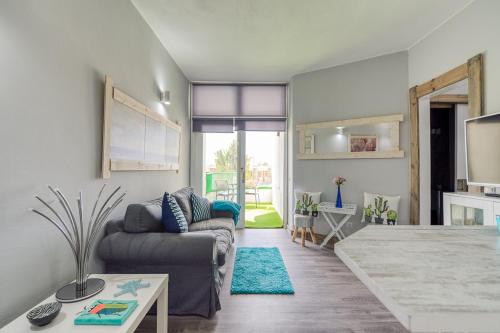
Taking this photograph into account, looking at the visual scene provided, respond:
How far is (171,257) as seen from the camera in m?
1.94

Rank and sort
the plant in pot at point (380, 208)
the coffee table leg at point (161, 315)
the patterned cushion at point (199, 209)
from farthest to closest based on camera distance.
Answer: the plant in pot at point (380, 208) < the patterned cushion at point (199, 209) < the coffee table leg at point (161, 315)

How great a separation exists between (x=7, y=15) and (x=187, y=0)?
157 cm

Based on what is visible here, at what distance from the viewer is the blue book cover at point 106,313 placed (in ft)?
3.72

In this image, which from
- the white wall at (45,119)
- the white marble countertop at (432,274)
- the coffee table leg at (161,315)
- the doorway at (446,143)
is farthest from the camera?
the doorway at (446,143)

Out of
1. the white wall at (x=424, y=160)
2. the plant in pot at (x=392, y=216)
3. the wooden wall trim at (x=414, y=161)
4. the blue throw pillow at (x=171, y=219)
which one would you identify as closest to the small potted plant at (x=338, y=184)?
the plant in pot at (x=392, y=216)

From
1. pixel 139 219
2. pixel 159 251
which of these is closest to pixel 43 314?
pixel 159 251

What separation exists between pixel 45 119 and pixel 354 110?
3.69 m

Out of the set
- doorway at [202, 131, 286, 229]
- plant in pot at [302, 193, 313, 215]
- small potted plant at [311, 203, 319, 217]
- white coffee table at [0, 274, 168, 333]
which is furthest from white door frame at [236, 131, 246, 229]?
white coffee table at [0, 274, 168, 333]

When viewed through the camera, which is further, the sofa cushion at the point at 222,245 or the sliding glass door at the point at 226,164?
the sliding glass door at the point at 226,164

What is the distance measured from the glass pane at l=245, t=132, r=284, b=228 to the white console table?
279 centimetres

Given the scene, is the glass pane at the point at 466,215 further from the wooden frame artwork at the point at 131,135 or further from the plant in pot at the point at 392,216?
the wooden frame artwork at the point at 131,135

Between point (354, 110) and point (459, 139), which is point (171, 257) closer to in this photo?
point (354, 110)

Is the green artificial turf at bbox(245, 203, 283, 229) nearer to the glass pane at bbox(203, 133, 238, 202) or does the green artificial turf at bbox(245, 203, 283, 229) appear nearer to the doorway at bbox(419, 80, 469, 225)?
the glass pane at bbox(203, 133, 238, 202)

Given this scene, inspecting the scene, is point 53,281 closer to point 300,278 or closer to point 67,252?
point 67,252
